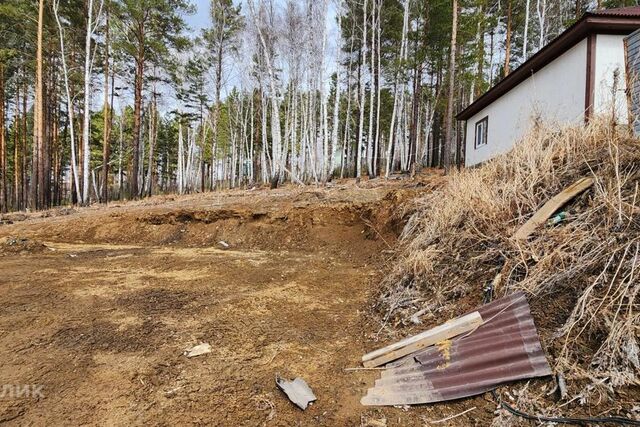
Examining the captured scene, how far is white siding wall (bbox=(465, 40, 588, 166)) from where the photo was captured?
746cm

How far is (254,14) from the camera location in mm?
11930

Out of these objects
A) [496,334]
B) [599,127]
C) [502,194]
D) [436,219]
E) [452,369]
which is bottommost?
[452,369]

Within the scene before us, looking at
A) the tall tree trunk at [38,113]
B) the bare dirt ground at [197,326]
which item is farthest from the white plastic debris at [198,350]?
the tall tree trunk at [38,113]

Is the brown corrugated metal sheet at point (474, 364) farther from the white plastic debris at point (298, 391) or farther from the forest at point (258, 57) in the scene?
the forest at point (258, 57)

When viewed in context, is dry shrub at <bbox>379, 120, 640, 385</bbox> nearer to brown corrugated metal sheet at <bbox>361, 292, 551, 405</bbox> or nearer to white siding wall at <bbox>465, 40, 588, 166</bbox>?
brown corrugated metal sheet at <bbox>361, 292, 551, 405</bbox>

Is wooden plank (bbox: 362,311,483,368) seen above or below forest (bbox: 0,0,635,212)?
below

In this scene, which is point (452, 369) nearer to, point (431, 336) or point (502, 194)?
point (431, 336)

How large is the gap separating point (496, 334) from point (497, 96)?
11268 millimetres

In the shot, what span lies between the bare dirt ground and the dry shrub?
0.80 meters

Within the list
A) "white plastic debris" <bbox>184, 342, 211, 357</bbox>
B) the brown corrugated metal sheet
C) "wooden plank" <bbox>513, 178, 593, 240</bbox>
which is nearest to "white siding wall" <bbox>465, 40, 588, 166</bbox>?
"wooden plank" <bbox>513, 178, 593, 240</bbox>

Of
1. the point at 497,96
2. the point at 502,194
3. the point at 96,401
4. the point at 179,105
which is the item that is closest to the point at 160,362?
the point at 96,401

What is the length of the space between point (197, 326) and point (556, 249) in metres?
3.27

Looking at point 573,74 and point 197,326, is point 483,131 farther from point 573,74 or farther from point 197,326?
point 197,326

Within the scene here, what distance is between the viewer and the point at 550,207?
3004mm
